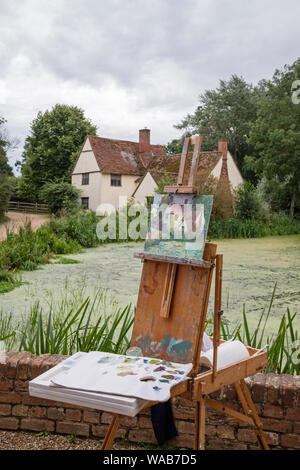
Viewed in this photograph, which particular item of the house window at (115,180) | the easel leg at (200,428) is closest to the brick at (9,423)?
the easel leg at (200,428)

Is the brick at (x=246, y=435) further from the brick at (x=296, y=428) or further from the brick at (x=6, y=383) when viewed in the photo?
the brick at (x=6, y=383)

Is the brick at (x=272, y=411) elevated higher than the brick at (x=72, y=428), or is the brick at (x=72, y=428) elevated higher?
the brick at (x=272, y=411)

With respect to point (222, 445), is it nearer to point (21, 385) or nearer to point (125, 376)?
point (125, 376)

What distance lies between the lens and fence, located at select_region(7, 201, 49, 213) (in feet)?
107

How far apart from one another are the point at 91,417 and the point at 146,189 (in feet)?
77.7

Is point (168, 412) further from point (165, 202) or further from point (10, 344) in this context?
point (10, 344)

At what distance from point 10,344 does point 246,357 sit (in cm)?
184

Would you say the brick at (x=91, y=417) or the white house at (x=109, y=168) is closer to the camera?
the brick at (x=91, y=417)

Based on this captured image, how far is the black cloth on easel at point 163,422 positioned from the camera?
2152mm

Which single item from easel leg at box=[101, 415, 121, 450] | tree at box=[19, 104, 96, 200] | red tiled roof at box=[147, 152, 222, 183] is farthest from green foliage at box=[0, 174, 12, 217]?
easel leg at box=[101, 415, 121, 450]

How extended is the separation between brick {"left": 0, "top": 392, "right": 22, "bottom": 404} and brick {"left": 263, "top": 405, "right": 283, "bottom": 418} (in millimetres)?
1245

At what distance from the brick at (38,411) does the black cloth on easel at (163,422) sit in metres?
0.59

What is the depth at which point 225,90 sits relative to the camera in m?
35.0

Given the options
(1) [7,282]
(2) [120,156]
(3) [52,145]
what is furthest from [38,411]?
(3) [52,145]
